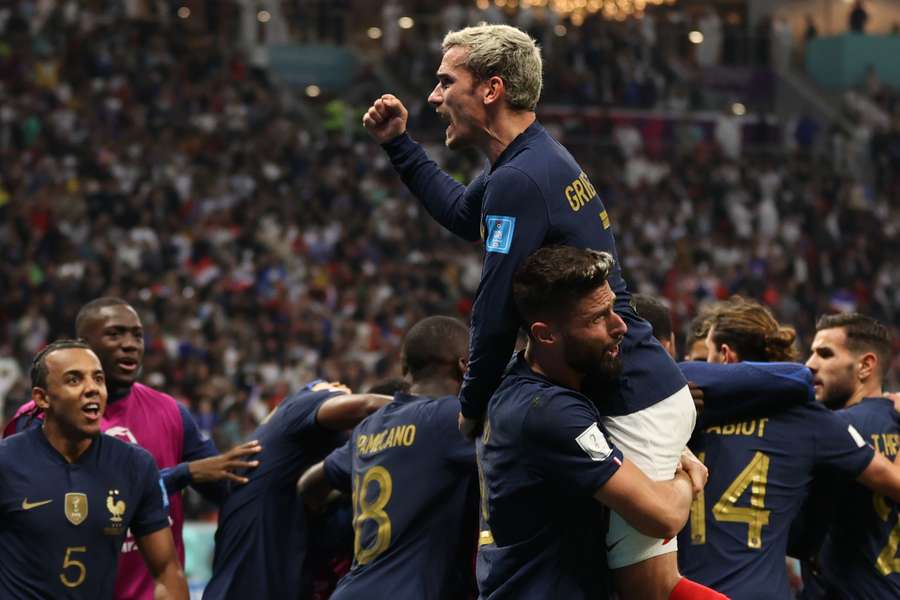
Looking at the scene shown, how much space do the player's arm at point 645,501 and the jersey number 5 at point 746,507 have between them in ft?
3.57

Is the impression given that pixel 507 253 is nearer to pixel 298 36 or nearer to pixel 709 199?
pixel 709 199

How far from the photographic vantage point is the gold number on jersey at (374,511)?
5.75 meters

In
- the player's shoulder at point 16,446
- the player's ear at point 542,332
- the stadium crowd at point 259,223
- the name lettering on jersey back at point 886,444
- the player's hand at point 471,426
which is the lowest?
the stadium crowd at point 259,223

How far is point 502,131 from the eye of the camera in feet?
15.9

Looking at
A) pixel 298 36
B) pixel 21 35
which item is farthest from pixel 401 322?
pixel 298 36

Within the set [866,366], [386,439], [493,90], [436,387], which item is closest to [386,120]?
[493,90]

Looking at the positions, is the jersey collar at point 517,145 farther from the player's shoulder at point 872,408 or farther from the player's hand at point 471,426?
the player's shoulder at point 872,408

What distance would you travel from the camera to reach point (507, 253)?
4512mm

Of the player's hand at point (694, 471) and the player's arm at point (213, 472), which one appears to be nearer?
the player's hand at point (694, 471)

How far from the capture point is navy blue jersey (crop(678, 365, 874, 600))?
5.48 metres

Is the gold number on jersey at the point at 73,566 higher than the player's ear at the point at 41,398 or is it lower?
lower

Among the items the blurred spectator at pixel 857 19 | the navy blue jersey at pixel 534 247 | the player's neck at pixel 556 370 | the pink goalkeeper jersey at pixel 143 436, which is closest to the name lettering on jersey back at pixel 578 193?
the navy blue jersey at pixel 534 247

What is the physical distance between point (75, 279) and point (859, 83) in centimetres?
1949

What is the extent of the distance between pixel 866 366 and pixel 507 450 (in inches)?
99.1
